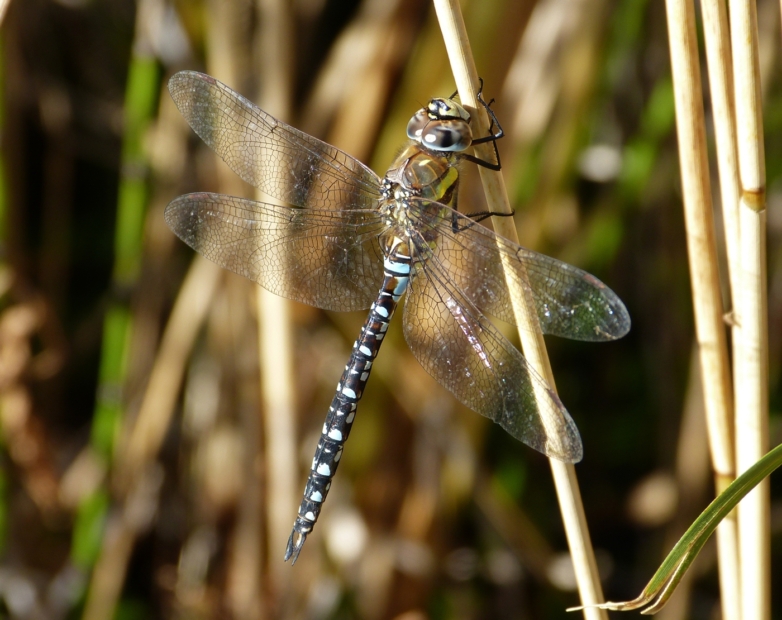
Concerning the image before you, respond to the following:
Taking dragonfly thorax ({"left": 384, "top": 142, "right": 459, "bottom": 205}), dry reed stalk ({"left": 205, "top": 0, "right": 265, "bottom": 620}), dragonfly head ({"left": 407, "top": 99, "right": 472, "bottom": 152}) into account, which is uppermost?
dragonfly head ({"left": 407, "top": 99, "right": 472, "bottom": 152})

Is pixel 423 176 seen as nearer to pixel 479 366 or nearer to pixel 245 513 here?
pixel 479 366


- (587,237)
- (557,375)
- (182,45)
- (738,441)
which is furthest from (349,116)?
(738,441)

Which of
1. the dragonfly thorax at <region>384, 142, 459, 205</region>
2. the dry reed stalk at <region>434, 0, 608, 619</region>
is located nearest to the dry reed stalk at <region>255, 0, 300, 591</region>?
the dragonfly thorax at <region>384, 142, 459, 205</region>

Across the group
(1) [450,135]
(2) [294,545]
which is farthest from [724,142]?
(2) [294,545]

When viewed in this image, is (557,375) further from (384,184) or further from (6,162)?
(6,162)

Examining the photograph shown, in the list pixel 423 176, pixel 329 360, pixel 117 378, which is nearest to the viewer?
pixel 423 176

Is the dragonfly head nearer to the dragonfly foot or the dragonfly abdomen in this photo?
the dragonfly abdomen
